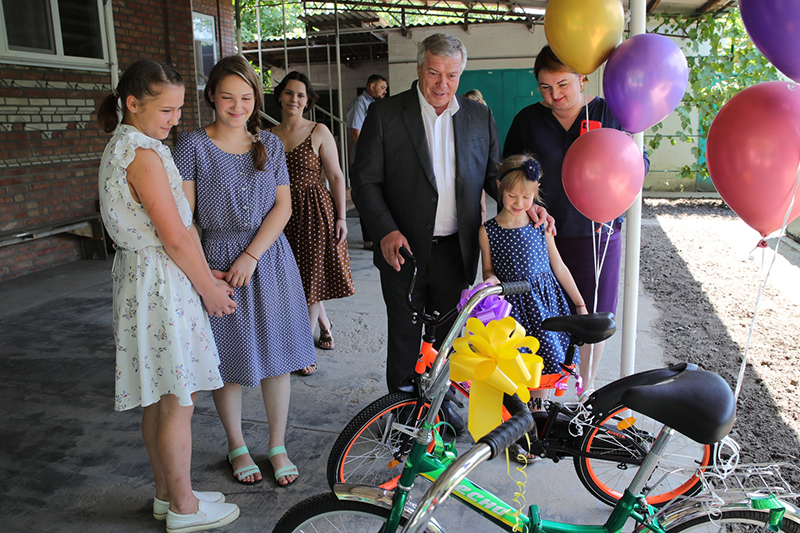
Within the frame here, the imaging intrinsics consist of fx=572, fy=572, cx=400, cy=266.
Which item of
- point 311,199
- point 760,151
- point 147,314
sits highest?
point 760,151

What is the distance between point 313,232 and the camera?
124 inches

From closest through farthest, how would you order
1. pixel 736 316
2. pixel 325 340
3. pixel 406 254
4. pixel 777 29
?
pixel 777 29 < pixel 406 254 < pixel 325 340 < pixel 736 316

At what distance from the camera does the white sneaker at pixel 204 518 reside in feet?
6.52

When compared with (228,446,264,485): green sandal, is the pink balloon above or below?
above

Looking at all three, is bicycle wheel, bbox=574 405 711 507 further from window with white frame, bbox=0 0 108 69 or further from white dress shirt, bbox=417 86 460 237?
window with white frame, bbox=0 0 108 69

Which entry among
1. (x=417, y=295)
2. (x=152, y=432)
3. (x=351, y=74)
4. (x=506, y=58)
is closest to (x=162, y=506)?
(x=152, y=432)

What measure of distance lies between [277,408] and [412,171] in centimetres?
111

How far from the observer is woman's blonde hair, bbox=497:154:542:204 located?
2.07 meters

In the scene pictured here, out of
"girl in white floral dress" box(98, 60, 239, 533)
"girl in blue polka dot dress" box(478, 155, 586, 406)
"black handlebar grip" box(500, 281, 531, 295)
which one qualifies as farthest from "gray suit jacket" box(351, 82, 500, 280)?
"black handlebar grip" box(500, 281, 531, 295)

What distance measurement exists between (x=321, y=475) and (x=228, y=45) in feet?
24.9

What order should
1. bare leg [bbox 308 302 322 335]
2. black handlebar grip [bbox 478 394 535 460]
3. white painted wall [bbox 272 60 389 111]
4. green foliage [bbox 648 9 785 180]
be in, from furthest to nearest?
1. white painted wall [bbox 272 60 389 111]
2. green foliage [bbox 648 9 785 180]
3. bare leg [bbox 308 302 322 335]
4. black handlebar grip [bbox 478 394 535 460]

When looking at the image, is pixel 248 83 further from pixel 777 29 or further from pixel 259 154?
pixel 777 29

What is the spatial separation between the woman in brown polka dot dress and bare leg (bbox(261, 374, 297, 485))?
35.0 inches

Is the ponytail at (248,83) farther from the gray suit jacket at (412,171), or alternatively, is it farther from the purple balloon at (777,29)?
the purple balloon at (777,29)
